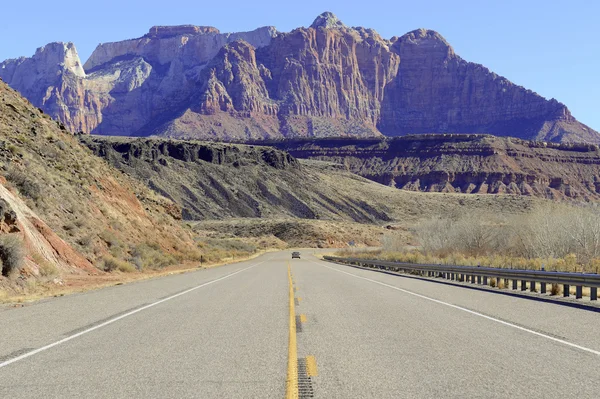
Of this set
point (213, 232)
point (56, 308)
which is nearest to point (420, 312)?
point (56, 308)

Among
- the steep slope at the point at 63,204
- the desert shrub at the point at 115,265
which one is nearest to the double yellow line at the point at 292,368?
the steep slope at the point at 63,204

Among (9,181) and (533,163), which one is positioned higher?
(533,163)

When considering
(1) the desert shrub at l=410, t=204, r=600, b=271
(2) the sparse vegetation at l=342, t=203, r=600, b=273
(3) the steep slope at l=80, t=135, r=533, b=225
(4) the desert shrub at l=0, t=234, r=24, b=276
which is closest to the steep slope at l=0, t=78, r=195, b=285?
(4) the desert shrub at l=0, t=234, r=24, b=276

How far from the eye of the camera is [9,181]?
28719 mm

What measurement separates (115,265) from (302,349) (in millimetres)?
22524

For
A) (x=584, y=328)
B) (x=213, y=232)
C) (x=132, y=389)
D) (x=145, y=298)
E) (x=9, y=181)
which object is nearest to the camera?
(x=132, y=389)

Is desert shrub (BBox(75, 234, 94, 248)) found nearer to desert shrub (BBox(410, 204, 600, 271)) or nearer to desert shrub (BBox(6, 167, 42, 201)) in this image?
desert shrub (BBox(6, 167, 42, 201))

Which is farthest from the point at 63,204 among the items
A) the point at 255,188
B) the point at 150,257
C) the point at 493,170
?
the point at 493,170

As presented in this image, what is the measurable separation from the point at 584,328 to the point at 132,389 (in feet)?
27.1

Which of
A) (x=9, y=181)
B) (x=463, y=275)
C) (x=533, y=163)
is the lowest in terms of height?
(x=463, y=275)

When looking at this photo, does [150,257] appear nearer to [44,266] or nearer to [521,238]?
[44,266]

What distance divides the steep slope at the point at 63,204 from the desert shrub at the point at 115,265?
24cm

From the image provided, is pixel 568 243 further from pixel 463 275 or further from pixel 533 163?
pixel 533 163

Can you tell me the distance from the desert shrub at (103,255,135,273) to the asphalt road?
13378 mm
